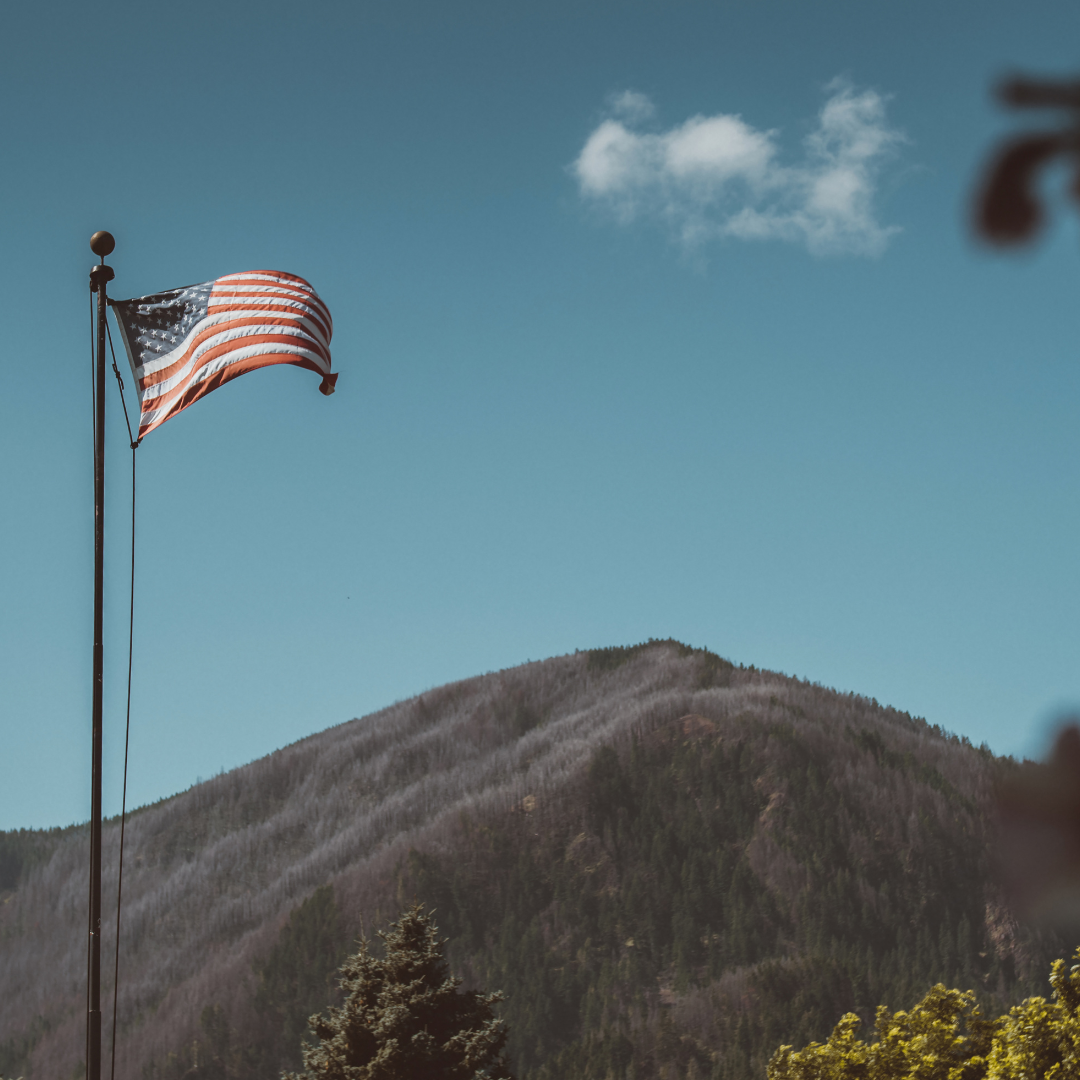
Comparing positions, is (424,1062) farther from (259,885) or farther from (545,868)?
(259,885)

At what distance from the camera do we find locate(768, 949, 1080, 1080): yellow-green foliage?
22.0 metres

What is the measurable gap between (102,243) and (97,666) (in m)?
4.37

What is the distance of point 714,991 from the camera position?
12719 centimetres

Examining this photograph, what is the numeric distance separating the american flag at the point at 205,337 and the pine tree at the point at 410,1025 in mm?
19909

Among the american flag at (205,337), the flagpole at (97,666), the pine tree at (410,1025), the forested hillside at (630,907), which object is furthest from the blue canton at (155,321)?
the forested hillside at (630,907)

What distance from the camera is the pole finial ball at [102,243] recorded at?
1285cm

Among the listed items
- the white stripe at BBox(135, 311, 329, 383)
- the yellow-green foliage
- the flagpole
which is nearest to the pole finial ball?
the flagpole

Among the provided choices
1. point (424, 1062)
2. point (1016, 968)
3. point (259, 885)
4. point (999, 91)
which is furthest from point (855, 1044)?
point (259, 885)

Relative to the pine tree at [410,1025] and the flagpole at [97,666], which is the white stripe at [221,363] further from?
the pine tree at [410,1025]

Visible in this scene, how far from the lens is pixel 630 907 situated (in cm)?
16362

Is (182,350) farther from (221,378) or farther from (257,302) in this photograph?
(257,302)

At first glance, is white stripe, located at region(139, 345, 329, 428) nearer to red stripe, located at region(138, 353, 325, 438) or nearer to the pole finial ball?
red stripe, located at region(138, 353, 325, 438)

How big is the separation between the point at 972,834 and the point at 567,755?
2341 inches

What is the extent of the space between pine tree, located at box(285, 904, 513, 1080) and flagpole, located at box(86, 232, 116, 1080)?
1799cm
